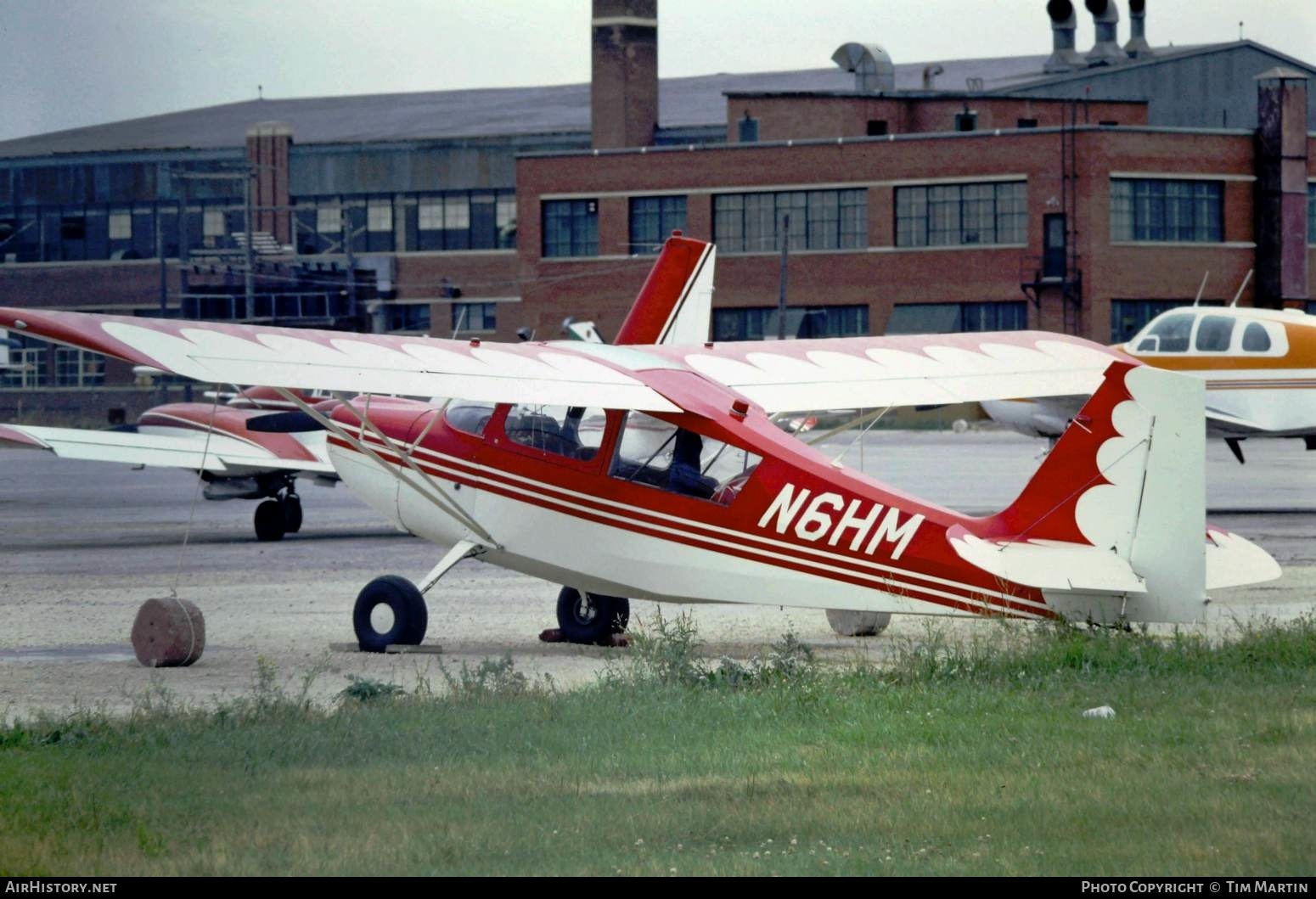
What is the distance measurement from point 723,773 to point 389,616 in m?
5.95

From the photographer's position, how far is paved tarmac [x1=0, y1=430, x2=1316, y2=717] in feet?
42.1

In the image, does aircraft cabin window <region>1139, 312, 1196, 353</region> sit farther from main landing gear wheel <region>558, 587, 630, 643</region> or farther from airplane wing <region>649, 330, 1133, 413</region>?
main landing gear wheel <region>558, 587, 630, 643</region>

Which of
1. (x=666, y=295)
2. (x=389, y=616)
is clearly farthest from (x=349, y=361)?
(x=666, y=295)

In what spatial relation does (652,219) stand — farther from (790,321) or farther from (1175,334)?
(1175,334)

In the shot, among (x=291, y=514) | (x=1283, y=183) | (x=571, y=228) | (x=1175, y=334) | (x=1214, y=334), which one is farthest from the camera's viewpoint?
(x=571, y=228)

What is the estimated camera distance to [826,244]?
261ft

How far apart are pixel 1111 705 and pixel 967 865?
3535 millimetres

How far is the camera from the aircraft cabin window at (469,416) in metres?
14.8

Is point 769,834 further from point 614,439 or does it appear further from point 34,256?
point 34,256

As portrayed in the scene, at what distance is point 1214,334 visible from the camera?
88.8 feet

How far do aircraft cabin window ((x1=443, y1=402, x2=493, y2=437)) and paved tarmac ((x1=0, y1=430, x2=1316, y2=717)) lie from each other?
1.68m

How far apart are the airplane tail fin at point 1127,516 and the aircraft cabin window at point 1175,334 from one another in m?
16.1

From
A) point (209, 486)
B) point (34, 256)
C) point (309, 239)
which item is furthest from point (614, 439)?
point (34, 256)

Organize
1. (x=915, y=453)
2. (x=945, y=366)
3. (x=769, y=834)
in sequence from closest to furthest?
(x=769, y=834) → (x=945, y=366) → (x=915, y=453)
